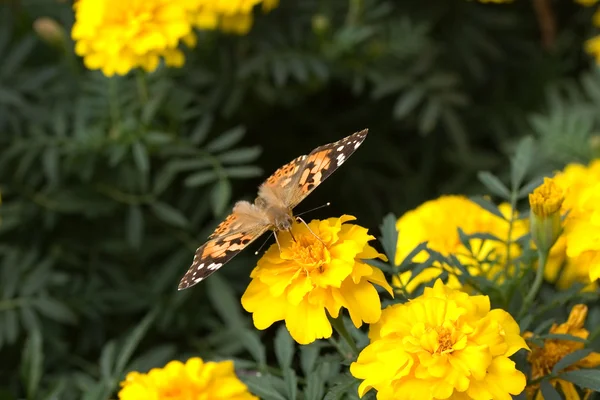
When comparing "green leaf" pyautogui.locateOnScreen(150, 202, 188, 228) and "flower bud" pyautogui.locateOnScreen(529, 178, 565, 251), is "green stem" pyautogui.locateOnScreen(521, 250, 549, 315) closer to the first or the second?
"flower bud" pyautogui.locateOnScreen(529, 178, 565, 251)

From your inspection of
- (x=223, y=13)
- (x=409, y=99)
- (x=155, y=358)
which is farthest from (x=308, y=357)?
(x=409, y=99)

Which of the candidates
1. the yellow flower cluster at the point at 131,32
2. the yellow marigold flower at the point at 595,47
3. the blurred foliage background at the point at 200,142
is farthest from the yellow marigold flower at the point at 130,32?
the yellow marigold flower at the point at 595,47

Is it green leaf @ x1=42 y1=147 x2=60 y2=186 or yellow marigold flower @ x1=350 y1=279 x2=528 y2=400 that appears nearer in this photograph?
yellow marigold flower @ x1=350 y1=279 x2=528 y2=400

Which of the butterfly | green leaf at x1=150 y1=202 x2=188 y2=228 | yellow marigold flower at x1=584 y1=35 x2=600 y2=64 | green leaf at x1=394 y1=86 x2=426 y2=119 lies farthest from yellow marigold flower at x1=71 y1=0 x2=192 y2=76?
yellow marigold flower at x1=584 y1=35 x2=600 y2=64

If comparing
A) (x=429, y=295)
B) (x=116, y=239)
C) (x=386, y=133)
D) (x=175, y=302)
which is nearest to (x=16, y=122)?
(x=116, y=239)

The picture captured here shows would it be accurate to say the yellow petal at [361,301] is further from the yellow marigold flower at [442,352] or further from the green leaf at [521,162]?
the green leaf at [521,162]

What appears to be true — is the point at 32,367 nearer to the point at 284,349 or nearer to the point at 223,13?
the point at 284,349

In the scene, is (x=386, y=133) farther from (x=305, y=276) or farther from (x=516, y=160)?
(x=305, y=276)
